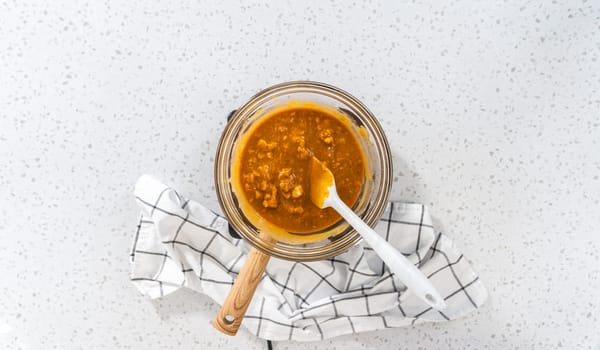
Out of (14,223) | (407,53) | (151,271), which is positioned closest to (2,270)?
(14,223)

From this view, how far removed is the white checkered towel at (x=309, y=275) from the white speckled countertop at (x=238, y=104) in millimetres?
32

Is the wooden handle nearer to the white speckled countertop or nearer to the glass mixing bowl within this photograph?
the glass mixing bowl

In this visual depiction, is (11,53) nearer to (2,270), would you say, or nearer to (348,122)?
(2,270)

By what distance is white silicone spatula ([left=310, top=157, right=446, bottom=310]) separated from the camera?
599mm

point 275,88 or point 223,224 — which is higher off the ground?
point 275,88

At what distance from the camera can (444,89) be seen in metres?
0.83

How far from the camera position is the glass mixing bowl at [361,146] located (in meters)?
0.73

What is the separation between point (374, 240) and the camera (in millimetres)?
634

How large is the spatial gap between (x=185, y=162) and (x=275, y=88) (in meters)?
0.20

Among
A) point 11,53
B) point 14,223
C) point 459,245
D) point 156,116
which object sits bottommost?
point 459,245

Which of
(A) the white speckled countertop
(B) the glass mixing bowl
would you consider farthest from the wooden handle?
(A) the white speckled countertop

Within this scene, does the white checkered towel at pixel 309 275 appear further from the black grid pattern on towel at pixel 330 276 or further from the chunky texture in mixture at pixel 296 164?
the chunky texture in mixture at pixel 296 164

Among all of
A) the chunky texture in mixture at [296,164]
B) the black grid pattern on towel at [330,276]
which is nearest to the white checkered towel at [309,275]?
the black grid pattern on towel at [330,276]

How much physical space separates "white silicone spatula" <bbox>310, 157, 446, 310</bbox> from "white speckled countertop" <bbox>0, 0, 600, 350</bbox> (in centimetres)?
19
